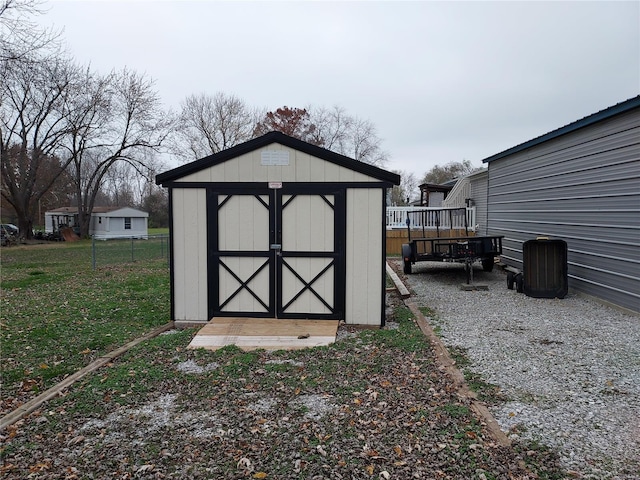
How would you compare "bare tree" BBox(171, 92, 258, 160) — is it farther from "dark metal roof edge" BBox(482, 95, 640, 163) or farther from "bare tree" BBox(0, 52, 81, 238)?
"dark metal roof edge" BBox(482, 95, 640, 163)

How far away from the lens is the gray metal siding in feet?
22.6

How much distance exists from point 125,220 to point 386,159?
24.0m

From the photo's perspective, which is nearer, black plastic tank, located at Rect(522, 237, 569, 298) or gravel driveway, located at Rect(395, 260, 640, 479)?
gravel driveway, located at Rect(395, 260, 640, 479)

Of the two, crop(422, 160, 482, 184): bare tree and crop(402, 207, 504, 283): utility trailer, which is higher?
crop(422, 160, 482, 184): bare tree

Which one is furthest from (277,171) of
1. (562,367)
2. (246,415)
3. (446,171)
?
(446,171)

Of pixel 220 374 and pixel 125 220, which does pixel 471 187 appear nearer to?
pixel 220 374

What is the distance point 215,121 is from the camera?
3322 centimetres

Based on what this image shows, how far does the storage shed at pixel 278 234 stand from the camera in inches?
241

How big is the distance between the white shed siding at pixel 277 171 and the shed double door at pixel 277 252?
157 mm

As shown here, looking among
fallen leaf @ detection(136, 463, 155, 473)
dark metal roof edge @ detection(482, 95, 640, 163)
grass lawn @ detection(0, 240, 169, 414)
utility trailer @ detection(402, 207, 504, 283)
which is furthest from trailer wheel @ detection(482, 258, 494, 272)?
fallen leaf @ detection(136, 463, 155, 473)

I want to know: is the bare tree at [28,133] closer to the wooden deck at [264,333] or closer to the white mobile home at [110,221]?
the white mobile home at [110,221]

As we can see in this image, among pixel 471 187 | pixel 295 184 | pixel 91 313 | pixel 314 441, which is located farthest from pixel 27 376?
pixel 471 187

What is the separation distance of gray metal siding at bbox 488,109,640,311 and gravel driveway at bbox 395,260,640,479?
20.2 inches

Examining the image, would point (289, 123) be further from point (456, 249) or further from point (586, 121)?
point (586, 121)
